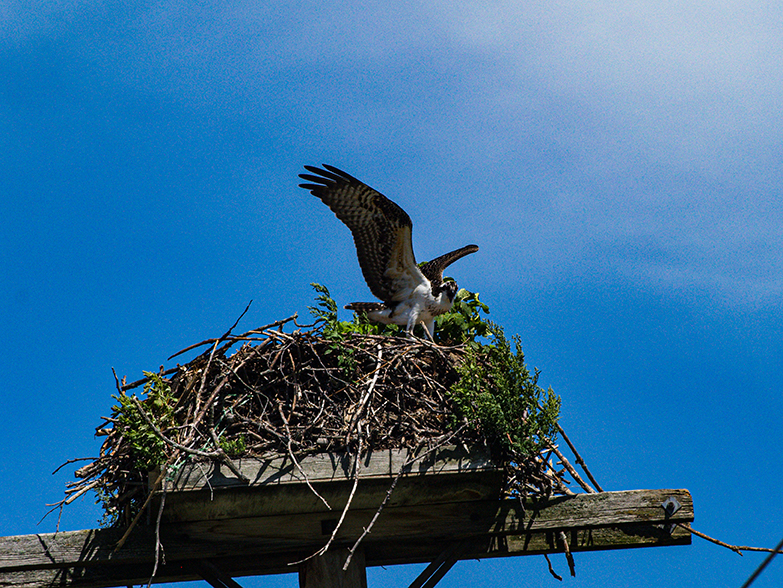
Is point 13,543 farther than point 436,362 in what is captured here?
No

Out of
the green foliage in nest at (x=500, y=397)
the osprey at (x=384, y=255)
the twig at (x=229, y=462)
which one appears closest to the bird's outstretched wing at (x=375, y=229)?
the osprey at (x=384, y=255)

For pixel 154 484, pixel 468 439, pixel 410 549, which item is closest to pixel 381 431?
pixel 468 439

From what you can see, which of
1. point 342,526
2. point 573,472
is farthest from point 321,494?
point 573,472

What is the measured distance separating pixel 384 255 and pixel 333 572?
3.38 meters

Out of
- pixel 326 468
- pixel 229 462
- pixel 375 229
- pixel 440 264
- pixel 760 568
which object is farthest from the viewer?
pixel 440 264

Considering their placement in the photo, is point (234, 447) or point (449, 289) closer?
point (234, 447)

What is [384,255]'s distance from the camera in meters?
6.95

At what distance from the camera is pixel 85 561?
422 cm

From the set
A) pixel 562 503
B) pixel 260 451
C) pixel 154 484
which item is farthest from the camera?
pixel 562 503

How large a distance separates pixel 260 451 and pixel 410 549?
1163mm

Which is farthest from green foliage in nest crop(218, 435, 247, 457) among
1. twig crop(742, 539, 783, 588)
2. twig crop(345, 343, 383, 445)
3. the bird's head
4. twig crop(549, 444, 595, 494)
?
the bird's head

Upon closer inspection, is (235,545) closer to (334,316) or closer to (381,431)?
(381,431)

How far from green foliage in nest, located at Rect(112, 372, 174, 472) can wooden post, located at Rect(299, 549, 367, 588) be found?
1041 mm

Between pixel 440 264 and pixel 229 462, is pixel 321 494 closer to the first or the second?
pixel 229 462
